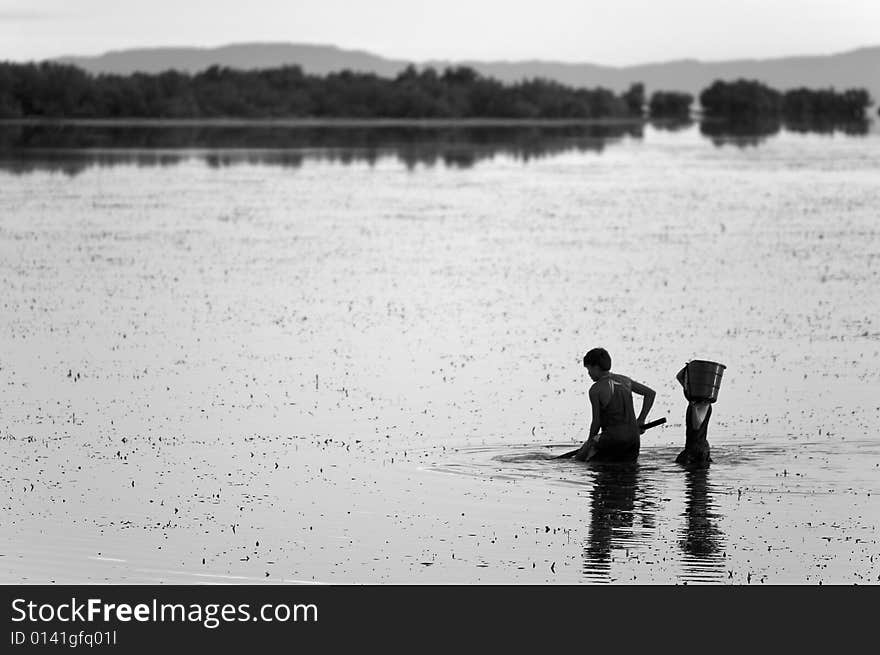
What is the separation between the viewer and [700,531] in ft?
43.3

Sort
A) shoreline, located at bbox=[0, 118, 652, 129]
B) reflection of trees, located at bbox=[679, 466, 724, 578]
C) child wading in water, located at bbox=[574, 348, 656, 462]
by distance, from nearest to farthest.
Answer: reflection of trees, located at bbox=[679, 466, 724, 578] < child wading in water, located at bbox=[574, 348, 656, 462] < shoreline, located at bbox=[0, 118, 652, 129]

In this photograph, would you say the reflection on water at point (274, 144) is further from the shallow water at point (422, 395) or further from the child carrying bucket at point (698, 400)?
the child carrying bucket at point (698, 400)

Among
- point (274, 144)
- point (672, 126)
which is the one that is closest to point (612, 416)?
point (274, 144)

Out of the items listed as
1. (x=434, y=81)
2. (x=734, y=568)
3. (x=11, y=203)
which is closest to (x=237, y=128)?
(x=434, y=81)

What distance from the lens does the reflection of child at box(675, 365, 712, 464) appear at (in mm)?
15289

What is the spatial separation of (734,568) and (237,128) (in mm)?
130220

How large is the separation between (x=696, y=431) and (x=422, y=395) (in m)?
4.60

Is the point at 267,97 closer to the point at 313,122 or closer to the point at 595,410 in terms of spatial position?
the point at 313,122

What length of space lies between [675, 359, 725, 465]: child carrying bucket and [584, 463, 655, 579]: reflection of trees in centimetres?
52

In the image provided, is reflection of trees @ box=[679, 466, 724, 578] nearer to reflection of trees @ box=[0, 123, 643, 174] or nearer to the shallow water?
the shallow water

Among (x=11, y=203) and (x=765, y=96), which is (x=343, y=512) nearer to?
(x=11, y=203)

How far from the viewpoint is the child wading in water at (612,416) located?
1513 centimetres

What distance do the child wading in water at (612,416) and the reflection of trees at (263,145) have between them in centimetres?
5301

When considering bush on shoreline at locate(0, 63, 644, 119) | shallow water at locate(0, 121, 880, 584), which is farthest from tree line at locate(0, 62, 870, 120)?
shallow water at locate(0, 121, 880, 584)
